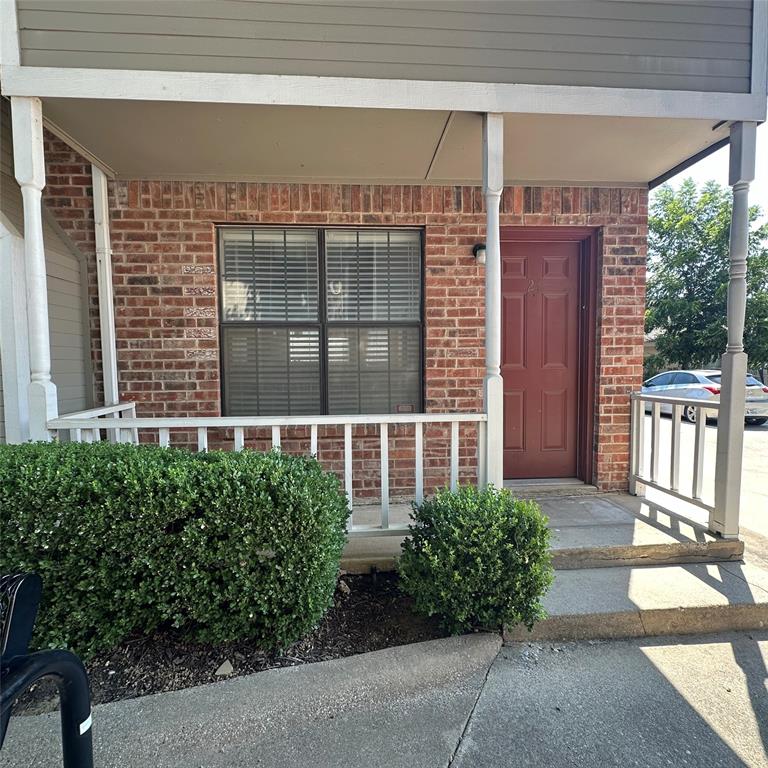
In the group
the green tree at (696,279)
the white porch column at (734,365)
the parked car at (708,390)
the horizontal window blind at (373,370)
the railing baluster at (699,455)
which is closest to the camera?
the white porch column at (734,365)

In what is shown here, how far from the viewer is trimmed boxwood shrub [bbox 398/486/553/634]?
2264 millimetres

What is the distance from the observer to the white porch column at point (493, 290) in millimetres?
Answer: 2752

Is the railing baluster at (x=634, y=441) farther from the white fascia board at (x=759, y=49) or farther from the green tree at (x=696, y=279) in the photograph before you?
the green tree at (x=696, y=279)

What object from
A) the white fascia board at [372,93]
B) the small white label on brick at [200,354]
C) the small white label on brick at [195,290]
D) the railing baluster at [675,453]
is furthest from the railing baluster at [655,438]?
the small white label on brick at [195,290]

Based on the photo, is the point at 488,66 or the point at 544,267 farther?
the point at 544,267

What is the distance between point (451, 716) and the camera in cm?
188

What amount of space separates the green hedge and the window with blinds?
1.85 meters

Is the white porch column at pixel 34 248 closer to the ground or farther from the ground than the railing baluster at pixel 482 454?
farther from the ground

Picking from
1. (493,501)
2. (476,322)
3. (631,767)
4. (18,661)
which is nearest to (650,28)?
(476,322)

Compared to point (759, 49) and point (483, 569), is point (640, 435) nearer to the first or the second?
point (483, 569)

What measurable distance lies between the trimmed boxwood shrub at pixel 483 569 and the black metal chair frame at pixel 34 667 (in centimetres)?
146

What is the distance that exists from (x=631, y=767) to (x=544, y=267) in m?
3.58

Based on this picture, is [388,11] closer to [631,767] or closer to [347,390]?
[347,390]

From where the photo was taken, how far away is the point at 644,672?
86.0 inches
